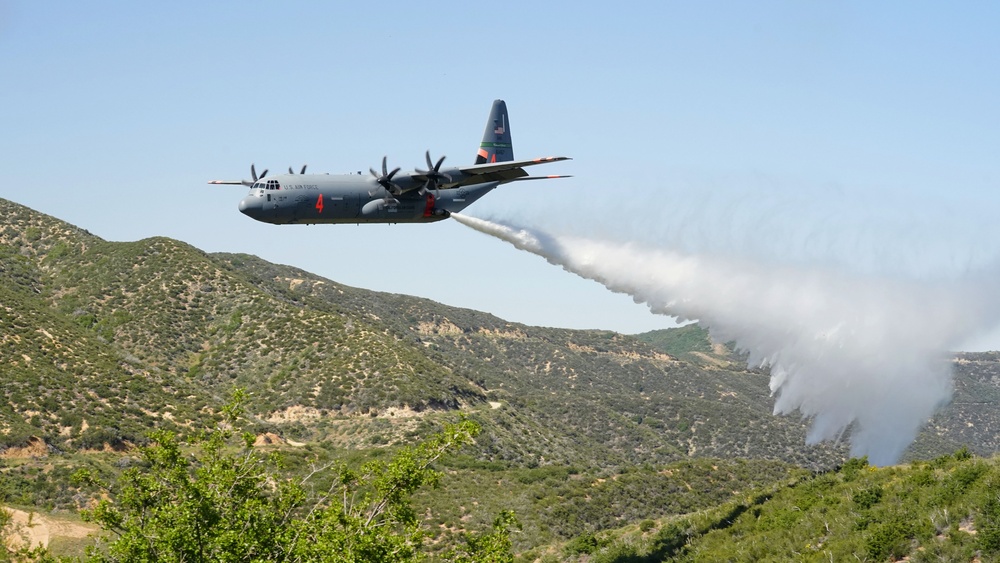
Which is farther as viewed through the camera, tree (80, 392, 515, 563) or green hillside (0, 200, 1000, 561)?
green hillside (0, 200, 1000, 561)

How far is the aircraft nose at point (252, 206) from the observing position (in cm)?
4409

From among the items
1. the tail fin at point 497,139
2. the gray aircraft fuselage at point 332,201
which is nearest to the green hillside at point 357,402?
the gray aircraft fuselage at point 332,201

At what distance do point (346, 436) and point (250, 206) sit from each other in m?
30.6

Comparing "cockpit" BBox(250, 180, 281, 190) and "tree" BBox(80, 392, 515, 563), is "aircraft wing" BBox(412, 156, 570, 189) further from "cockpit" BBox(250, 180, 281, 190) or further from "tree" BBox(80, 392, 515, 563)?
"tree" BBox(80, 392, 515, 563)

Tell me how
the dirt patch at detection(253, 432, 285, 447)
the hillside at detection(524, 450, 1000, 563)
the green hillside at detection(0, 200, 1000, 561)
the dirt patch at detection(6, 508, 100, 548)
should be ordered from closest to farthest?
the hillside at detection(524, 450, 1000, 563) < the dirt patch at detection(6, 508, 100, 548) < the green hillside at detection(0, 200, 1000, 561) < the dirt patch at detection(253, 432, 285, 447)

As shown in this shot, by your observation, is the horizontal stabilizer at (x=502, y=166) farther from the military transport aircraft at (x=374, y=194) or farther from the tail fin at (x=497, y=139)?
the tail fin at (x=497, y=139)

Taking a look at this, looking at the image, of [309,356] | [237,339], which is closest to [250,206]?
[309,356]

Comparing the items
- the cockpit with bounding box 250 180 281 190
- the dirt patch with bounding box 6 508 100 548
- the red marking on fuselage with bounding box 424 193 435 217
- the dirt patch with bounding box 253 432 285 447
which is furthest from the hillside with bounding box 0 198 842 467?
the red marking on fuselage with bounding box 424 193 435 217

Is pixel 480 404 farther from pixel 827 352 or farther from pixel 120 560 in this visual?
pixel 120 560

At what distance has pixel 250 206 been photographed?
4406 cm

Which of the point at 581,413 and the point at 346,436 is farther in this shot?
the point at 581,413

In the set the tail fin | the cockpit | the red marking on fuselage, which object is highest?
the tail fin

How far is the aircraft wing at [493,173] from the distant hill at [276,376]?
90.6 feet

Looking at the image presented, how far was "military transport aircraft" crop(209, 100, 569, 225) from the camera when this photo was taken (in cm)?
4444
